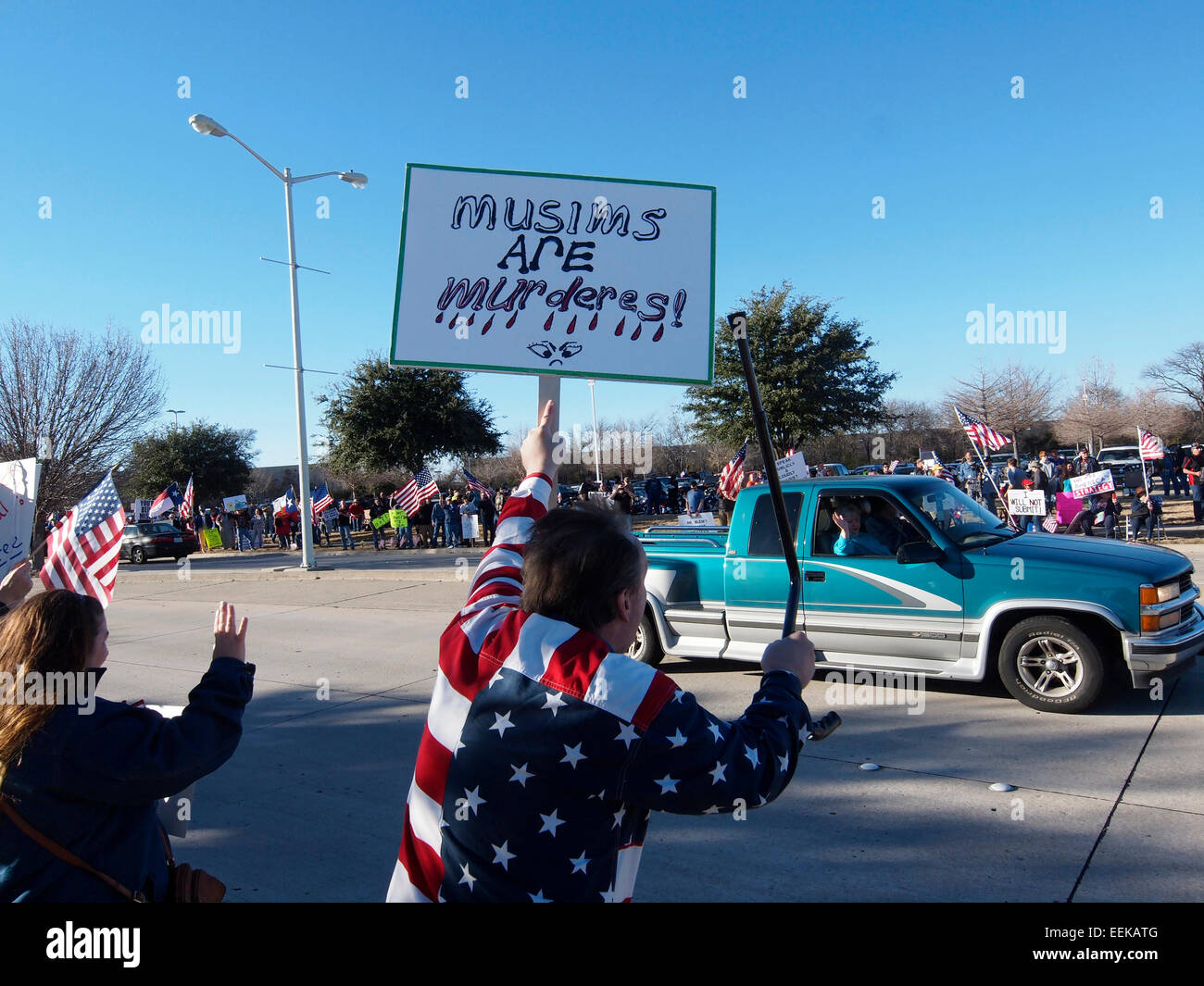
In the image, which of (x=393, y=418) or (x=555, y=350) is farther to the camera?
(x=393, y=418)

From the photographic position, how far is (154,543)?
29.9 meters

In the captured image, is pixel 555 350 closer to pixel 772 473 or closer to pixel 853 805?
pixel 772 473

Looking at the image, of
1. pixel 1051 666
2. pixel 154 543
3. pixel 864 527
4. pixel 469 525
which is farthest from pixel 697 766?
pixel 154 543

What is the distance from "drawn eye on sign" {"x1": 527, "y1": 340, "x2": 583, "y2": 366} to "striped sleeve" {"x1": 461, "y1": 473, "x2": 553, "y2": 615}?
29.2 inches

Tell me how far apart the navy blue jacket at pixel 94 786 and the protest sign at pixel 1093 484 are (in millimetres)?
16559

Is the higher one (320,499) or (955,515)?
(955,515)

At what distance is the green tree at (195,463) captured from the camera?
4600 centimetres

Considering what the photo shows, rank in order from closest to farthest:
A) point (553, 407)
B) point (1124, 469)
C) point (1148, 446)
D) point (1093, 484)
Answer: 1. point (553, 407)
2. point (1093, 484)
3. point (1148, 446)
4. point (1124, 469)

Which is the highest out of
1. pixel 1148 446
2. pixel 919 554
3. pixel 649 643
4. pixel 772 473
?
pixel 1148 446

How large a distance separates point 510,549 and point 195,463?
162ft

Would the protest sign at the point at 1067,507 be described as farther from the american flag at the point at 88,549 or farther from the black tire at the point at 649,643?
the american flag at the point at 88,549

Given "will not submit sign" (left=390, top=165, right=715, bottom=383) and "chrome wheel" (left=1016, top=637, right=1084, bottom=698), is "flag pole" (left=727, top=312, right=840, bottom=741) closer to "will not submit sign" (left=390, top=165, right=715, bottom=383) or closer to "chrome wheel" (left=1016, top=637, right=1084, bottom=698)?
"will not submit sign" (left=390, top=165, right=715, bottom=383)
